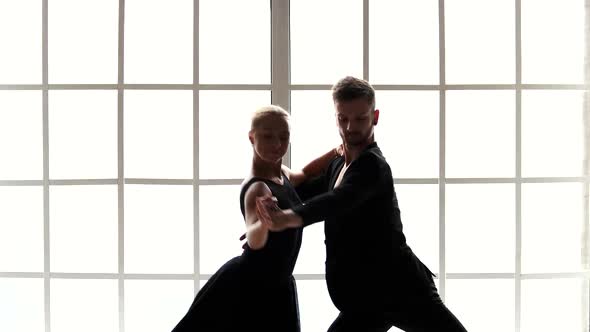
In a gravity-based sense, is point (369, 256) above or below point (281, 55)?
below

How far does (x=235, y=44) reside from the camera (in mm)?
3303

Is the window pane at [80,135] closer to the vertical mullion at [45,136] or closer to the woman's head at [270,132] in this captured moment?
the vertical mullion at [45,136]

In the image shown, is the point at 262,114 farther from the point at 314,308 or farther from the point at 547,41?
the point at 547,41

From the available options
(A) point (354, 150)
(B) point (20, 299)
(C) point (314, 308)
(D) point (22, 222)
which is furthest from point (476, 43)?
(B) point (20, 299)

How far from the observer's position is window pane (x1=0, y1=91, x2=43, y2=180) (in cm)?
349

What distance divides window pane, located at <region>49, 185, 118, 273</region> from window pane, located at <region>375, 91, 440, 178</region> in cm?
151

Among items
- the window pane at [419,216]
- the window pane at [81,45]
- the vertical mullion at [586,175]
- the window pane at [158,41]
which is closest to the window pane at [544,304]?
the window pane at [419,216]

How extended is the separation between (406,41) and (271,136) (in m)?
1.64

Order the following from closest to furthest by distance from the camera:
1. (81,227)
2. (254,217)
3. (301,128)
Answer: (254,217)
(301,128)
(81,227)

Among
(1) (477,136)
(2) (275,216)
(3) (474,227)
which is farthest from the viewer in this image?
(3) (474,227)

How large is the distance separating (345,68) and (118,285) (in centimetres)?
147

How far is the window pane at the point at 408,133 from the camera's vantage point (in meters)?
3.21

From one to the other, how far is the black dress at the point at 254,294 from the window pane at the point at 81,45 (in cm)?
187

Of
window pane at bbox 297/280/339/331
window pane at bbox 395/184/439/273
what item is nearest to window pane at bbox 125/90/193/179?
window pane at bbox 297/280/339/331
